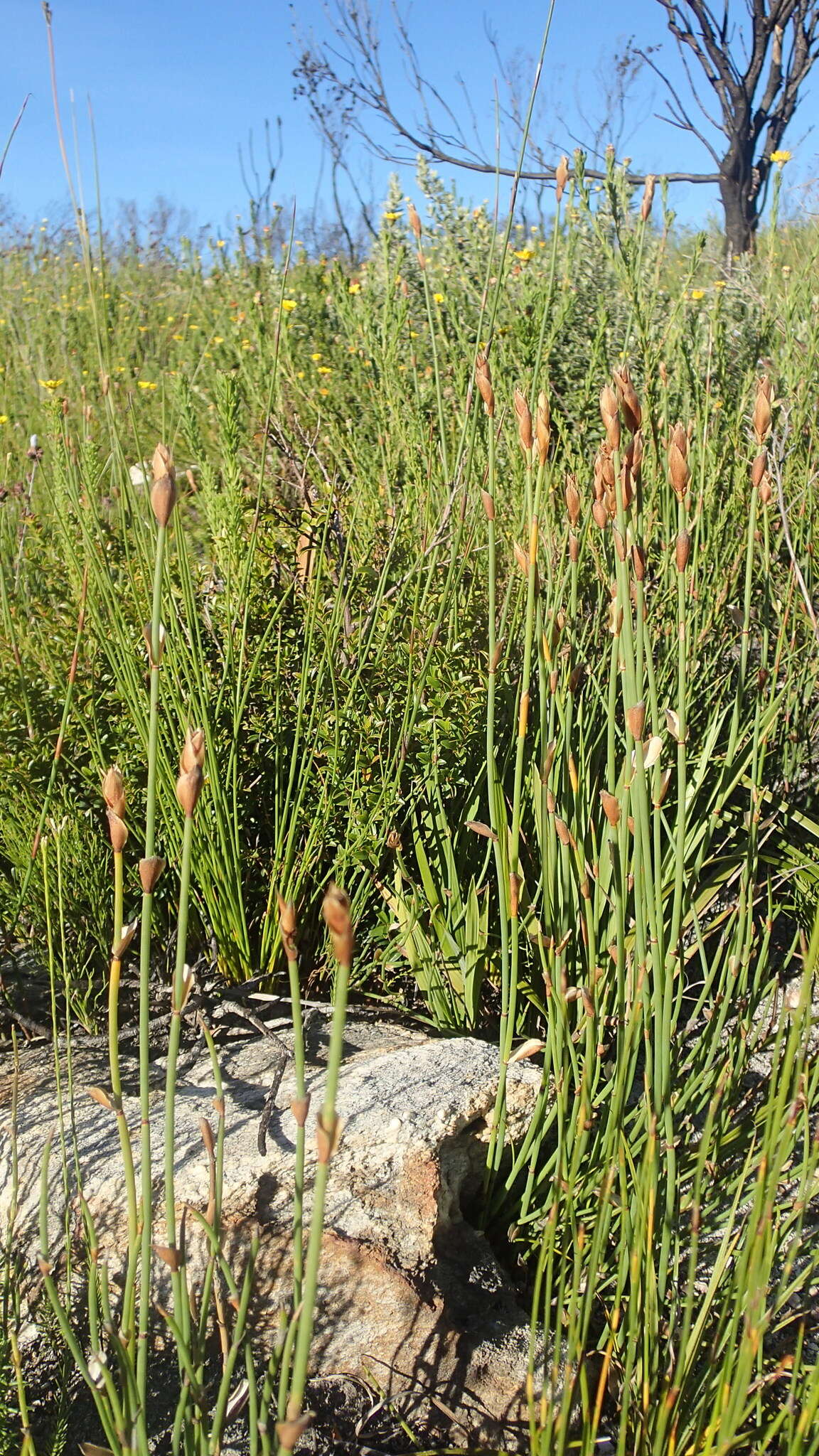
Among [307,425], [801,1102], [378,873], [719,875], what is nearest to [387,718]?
[378,873]

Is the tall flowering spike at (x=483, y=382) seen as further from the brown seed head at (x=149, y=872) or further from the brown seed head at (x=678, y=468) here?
the brown seed head at (x=149, y=872)

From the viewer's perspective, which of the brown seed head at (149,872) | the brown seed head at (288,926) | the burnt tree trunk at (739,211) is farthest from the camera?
the burnt tree trunk at (739,211)

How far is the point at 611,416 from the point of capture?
871mm

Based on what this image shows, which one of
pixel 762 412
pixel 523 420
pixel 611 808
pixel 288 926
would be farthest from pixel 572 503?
pixel 288 926

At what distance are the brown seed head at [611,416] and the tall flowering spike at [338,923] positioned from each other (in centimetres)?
52

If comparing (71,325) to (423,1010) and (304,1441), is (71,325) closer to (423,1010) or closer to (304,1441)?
(423,1010)

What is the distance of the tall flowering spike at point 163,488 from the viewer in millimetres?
688

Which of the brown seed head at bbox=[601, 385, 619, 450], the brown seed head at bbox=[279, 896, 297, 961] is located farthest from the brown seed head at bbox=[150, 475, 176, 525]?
the brown seed head at bbox=[601, 385, 619, 450]

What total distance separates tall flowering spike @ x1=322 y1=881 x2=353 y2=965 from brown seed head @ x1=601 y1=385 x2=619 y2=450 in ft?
1.70

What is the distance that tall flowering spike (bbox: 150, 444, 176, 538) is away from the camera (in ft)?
2.26

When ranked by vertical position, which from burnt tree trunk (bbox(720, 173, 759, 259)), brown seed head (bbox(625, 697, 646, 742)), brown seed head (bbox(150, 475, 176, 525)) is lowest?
brown seed head (bbox(625, 697, 646, 742))

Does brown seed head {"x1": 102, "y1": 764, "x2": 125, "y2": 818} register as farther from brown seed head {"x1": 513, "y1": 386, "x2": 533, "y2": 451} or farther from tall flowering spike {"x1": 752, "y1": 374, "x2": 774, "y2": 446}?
tall flowering spike {"x1": 752, "y1": 374, "x2": 774, "y2": 446}

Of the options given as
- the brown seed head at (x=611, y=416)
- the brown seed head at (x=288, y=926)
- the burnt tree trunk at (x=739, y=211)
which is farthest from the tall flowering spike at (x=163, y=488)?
the burnt tree trunk at (x=739, y=211)

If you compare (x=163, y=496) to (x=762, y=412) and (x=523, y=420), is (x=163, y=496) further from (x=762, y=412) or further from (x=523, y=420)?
(x=762, y=412)
